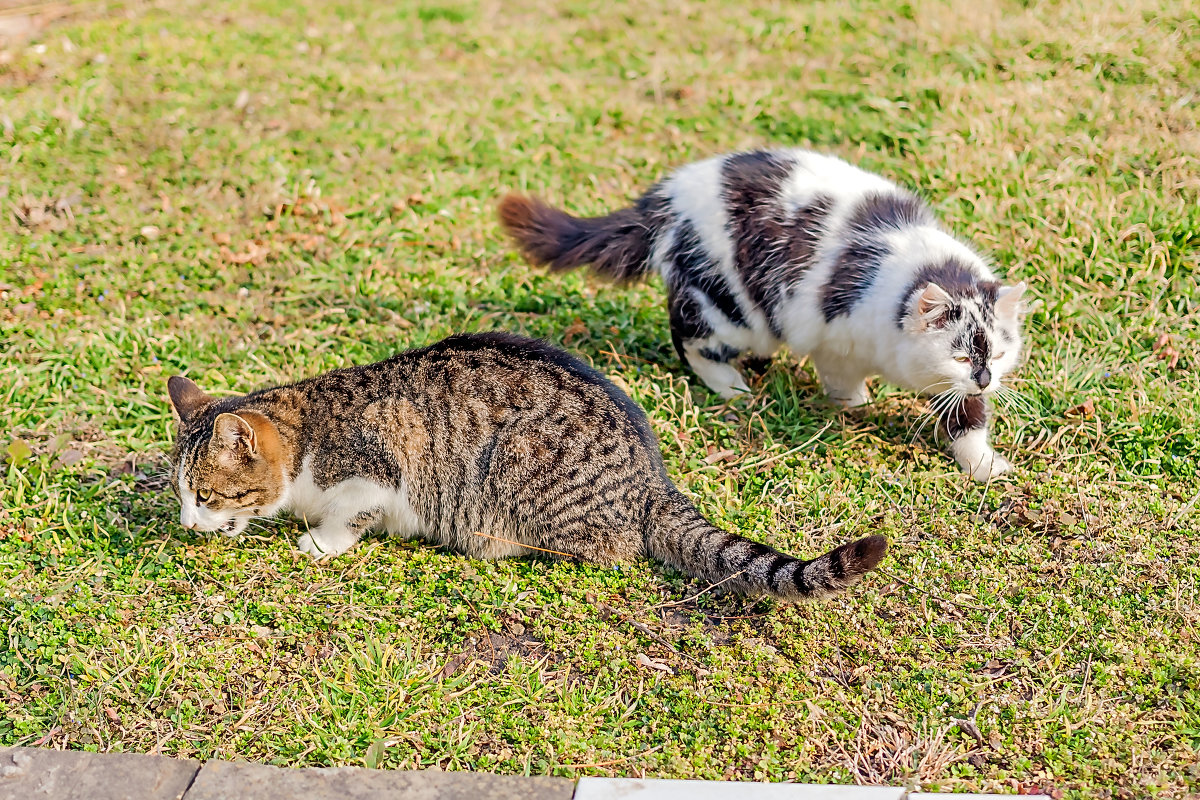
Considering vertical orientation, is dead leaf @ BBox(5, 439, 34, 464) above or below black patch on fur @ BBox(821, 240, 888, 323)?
below

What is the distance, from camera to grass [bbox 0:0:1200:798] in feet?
10.4

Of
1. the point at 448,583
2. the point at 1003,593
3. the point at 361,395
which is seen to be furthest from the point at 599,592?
the point at 1003,593

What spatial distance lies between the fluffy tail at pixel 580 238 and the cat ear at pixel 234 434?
66.6 inches

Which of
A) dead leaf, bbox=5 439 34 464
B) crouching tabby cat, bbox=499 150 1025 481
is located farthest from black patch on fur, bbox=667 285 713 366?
dead leaf, bbox=5 439 34 464

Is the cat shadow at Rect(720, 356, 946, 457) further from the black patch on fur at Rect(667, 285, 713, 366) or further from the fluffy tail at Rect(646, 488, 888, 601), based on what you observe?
the fluffy tail at Rect(646, 488, 888, 601)

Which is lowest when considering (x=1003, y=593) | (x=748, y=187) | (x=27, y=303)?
(x=1003, y=593)

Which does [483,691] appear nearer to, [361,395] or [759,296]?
[361,395]

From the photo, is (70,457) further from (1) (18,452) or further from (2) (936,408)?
(2) (936,408)

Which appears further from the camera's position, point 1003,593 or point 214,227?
point 214,227

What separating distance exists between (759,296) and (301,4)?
558cm

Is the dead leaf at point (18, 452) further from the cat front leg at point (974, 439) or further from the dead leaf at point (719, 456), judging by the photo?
the cat front leg at point (974, 439)

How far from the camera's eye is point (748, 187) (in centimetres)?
451

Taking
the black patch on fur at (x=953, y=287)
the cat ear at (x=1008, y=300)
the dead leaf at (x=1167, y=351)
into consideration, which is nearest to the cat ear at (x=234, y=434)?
the black patch on fur at (x=953, y=287)

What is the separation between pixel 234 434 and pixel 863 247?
2625 mm
